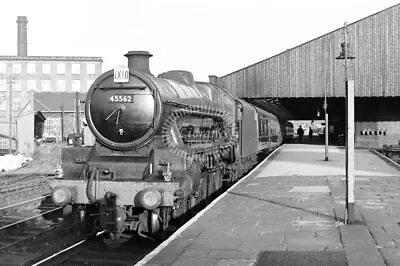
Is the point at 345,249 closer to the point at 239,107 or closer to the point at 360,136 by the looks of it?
the point at 239,107

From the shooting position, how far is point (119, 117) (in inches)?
410

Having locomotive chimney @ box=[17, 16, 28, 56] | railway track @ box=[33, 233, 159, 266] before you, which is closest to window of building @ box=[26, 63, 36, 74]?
locomotive chimney @ box=[17, 16, 28, 56]

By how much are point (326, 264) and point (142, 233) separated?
171 inches

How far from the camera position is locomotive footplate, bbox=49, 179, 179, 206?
9.31m

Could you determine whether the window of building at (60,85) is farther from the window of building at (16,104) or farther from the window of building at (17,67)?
the window of building at (16,104)

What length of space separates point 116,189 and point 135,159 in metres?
0.92

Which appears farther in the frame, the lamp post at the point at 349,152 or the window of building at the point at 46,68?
the window of building at the point at 46,68

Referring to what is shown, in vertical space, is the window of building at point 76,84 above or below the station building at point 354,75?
above

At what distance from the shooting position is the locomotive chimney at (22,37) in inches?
3558

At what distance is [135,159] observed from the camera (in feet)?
33.6

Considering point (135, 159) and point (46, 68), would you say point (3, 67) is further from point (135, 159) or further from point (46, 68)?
point (135, 159)

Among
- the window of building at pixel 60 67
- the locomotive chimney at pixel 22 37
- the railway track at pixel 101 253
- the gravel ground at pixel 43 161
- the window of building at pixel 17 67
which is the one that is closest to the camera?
the railway track at pixel 101 253

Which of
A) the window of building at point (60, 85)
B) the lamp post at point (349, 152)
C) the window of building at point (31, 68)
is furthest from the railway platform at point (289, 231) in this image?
the window of building at point (60, 85)

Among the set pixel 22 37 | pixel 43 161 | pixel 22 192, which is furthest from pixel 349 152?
pixel 22 37
